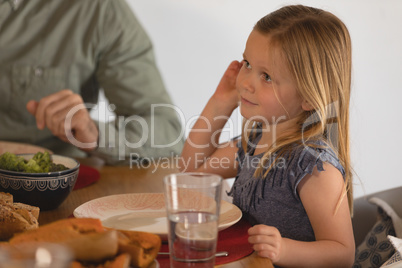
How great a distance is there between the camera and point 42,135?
1935 millimetres

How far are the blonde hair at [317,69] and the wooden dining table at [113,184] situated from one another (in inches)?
12.0

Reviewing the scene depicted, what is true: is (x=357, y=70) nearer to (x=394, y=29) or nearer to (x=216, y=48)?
(x=394, y=29)

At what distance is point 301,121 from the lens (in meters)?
1.21

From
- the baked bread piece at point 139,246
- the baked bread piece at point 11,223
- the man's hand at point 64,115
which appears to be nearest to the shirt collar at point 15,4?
the man's hand at point 64,115

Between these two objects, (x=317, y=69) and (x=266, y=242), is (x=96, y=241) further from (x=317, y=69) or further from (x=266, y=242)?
(x=317, y=69)

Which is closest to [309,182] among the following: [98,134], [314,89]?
[314,89]

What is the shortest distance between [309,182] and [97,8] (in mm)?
1236

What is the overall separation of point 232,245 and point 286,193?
0.84 ft

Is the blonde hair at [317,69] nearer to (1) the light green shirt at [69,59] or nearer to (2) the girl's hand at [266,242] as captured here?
(2) the girl's hand at [266,242]

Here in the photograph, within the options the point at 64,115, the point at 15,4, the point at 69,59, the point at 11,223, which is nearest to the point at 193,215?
the point at 11,223

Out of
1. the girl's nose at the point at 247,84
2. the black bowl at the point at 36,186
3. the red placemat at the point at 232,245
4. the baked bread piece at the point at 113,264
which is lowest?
the red placemat at the point at 232,245

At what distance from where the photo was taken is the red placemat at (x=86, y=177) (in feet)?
4.33

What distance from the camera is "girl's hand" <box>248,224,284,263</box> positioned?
0.88 m

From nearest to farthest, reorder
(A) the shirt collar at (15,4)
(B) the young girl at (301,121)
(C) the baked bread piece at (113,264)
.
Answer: (C) the baked bread piece at (113,264) → (B) the young girl at (301,121) → (A) the shirt collar at (15,4)
